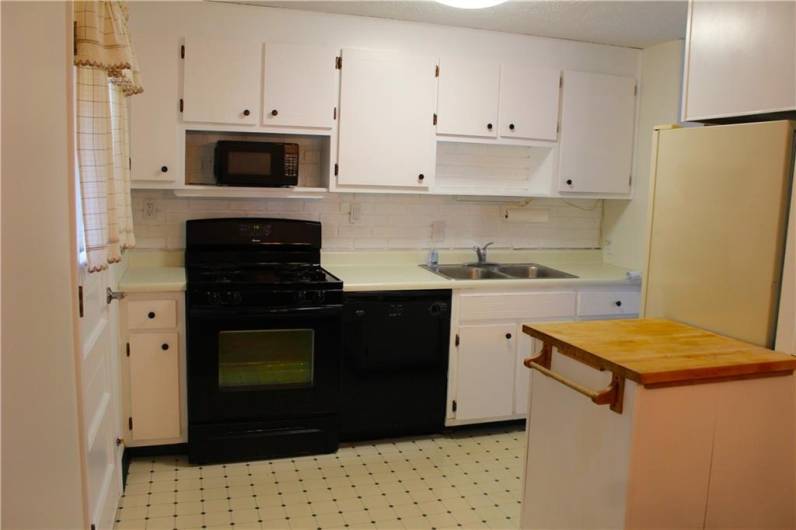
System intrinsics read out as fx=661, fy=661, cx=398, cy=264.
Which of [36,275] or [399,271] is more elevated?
[36,275]

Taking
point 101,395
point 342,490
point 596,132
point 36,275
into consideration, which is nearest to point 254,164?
point 101,395

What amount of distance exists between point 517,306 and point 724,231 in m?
1.67

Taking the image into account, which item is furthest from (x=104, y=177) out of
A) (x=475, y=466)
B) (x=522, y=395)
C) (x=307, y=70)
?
(x=522, y=395)

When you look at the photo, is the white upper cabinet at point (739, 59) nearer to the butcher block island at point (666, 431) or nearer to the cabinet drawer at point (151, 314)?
the butcher block island at point (666, 431)

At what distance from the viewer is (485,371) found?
3.70 metres

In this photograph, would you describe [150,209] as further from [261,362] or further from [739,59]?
[739,59]

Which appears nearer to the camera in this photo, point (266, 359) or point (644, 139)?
point (266, 359)

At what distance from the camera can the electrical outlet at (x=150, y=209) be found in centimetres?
364

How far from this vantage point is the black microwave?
346 centimetres

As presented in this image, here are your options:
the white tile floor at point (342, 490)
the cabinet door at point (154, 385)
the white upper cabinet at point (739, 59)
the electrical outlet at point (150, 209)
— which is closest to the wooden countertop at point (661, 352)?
the white upper cabinet at point (739, 59)

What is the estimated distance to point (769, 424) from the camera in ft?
6.23

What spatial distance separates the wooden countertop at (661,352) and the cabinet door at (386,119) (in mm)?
1770

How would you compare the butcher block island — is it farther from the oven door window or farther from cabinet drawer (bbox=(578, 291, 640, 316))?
cabinet drawer (bbox=(578, 291, 640, 316))

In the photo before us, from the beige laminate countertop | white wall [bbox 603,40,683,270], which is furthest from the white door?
white wall [bbox 603,40,683,270]
